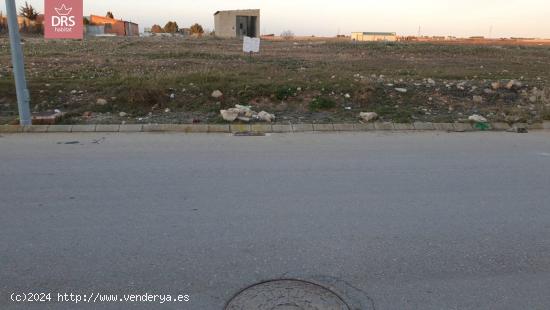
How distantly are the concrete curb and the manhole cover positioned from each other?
528cm

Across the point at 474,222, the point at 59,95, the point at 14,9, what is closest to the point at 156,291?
the point at 474,222

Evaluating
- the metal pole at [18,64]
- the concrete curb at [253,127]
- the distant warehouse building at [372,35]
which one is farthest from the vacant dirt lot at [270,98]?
the distant warehouse building at [372,35]

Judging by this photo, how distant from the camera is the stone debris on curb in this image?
8.59m

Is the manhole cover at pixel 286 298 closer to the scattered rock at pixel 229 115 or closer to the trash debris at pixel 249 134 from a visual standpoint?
the trash debris at pixel 249 134

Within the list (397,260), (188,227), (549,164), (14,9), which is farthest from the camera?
(14,9)

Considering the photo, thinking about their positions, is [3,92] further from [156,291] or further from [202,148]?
[156,291]

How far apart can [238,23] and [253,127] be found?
157ft

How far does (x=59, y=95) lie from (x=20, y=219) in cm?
674

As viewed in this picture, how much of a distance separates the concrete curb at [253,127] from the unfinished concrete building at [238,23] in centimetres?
4632

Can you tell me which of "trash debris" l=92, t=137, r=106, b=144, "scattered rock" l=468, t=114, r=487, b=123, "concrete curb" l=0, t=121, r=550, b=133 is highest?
"scattered rock" l=468, t=114, r=487, b=123

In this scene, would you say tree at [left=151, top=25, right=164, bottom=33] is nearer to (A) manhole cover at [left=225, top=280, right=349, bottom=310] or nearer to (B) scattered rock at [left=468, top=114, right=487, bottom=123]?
(B) scattered rock at [left=468, top=114, right=487, bottom=123]

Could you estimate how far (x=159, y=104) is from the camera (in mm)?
9688

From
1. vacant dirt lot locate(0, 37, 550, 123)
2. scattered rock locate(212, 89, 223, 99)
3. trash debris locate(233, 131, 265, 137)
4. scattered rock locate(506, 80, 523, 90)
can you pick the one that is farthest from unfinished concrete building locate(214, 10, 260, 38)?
trash debris locate(233, 131, 265, 137)

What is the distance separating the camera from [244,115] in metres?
8.88
